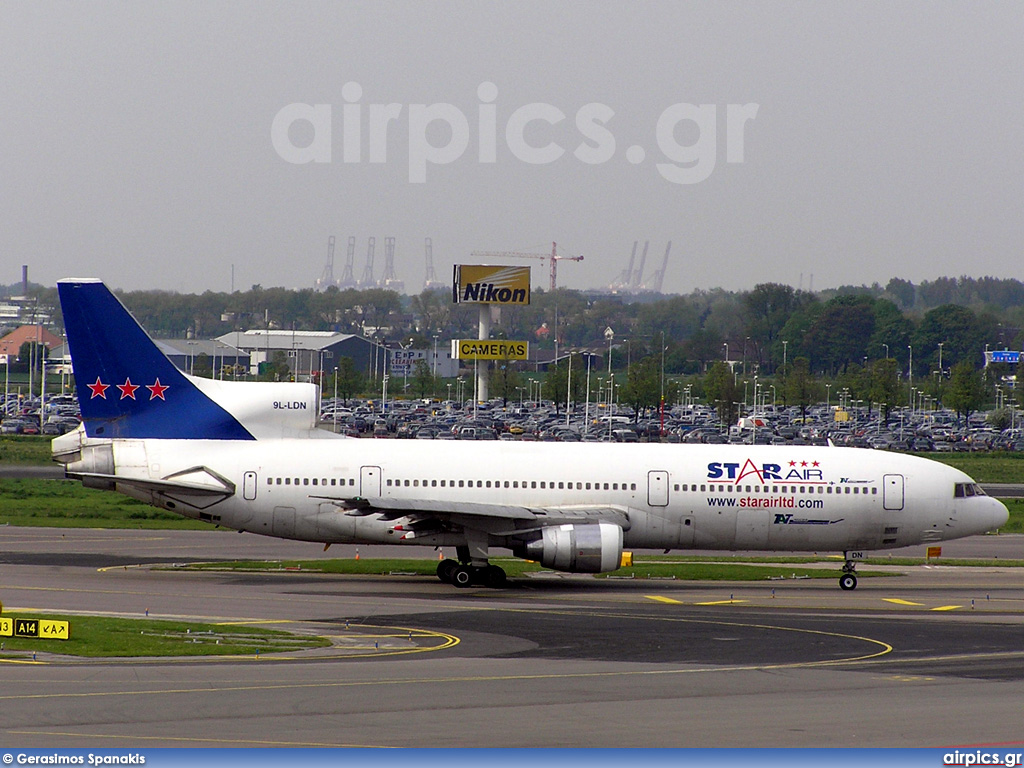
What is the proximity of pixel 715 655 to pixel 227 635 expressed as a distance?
1081 cm

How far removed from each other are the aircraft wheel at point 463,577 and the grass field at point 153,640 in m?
10.1

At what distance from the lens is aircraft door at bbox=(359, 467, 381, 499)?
3878 centimetres

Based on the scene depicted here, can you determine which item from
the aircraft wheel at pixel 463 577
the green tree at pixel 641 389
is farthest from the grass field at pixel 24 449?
the green tree at pixel 641 389

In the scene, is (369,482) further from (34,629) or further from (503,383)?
(503,383)

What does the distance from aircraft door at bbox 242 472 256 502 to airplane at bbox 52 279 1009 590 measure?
0.04 m

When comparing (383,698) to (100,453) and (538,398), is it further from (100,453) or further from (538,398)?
(538,398)

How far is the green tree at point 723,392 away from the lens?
140 meters

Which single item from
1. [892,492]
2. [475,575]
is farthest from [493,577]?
[892,492]

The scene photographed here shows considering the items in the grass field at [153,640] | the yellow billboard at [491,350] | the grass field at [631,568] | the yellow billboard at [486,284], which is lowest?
the grass field at [631,568]

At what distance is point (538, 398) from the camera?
175625 millimetres

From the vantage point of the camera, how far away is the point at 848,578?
133ft

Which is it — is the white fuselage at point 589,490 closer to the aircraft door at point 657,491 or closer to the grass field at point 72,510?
the aircraft door at point 657,491

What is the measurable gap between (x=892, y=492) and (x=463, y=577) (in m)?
14.3

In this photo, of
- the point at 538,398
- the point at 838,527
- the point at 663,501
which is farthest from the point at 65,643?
the point at 538,398
